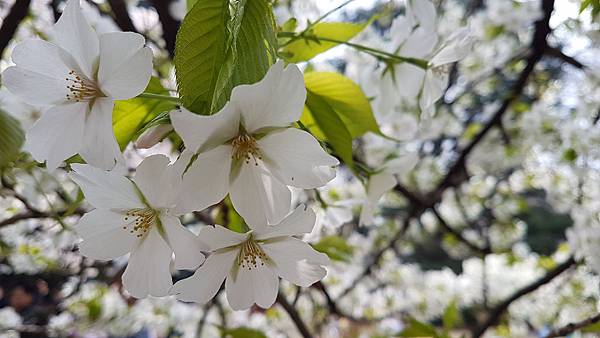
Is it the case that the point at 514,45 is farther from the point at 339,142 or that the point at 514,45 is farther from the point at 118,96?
the point at 118,96

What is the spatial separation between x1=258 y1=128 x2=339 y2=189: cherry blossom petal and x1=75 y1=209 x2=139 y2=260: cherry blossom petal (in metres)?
0.15

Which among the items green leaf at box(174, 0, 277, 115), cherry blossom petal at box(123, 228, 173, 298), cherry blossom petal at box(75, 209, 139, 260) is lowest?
cherry blossom petal at box(123, 228, 173, 298)

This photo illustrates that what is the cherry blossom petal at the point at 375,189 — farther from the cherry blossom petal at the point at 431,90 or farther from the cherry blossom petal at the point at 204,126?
the cherry blossom petal at the point at 204,126

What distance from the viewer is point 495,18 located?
2.44 m

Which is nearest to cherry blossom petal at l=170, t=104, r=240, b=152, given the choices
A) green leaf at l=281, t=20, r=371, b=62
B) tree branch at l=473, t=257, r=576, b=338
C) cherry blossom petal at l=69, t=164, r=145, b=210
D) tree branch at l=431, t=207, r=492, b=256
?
cherry blossom petal at l=69, t=164, r=145, b=210

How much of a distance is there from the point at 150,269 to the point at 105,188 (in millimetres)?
78

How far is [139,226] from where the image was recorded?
426 millimetres

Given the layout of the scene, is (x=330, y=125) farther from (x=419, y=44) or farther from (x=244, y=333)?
(x=244, y=333)

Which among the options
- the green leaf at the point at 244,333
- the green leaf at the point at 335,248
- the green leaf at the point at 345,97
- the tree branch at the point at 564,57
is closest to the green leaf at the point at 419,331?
the green leaf at the point at 335,248

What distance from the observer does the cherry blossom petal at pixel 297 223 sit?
394mm

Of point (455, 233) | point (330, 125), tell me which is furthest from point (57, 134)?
point (455, 233)

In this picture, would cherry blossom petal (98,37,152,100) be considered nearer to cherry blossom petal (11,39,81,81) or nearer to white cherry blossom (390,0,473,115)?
cherry blossom petal (11,39,81,81)

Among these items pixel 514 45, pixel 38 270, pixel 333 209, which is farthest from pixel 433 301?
pixel 333 209

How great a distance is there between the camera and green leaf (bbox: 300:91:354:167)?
0.53 m
